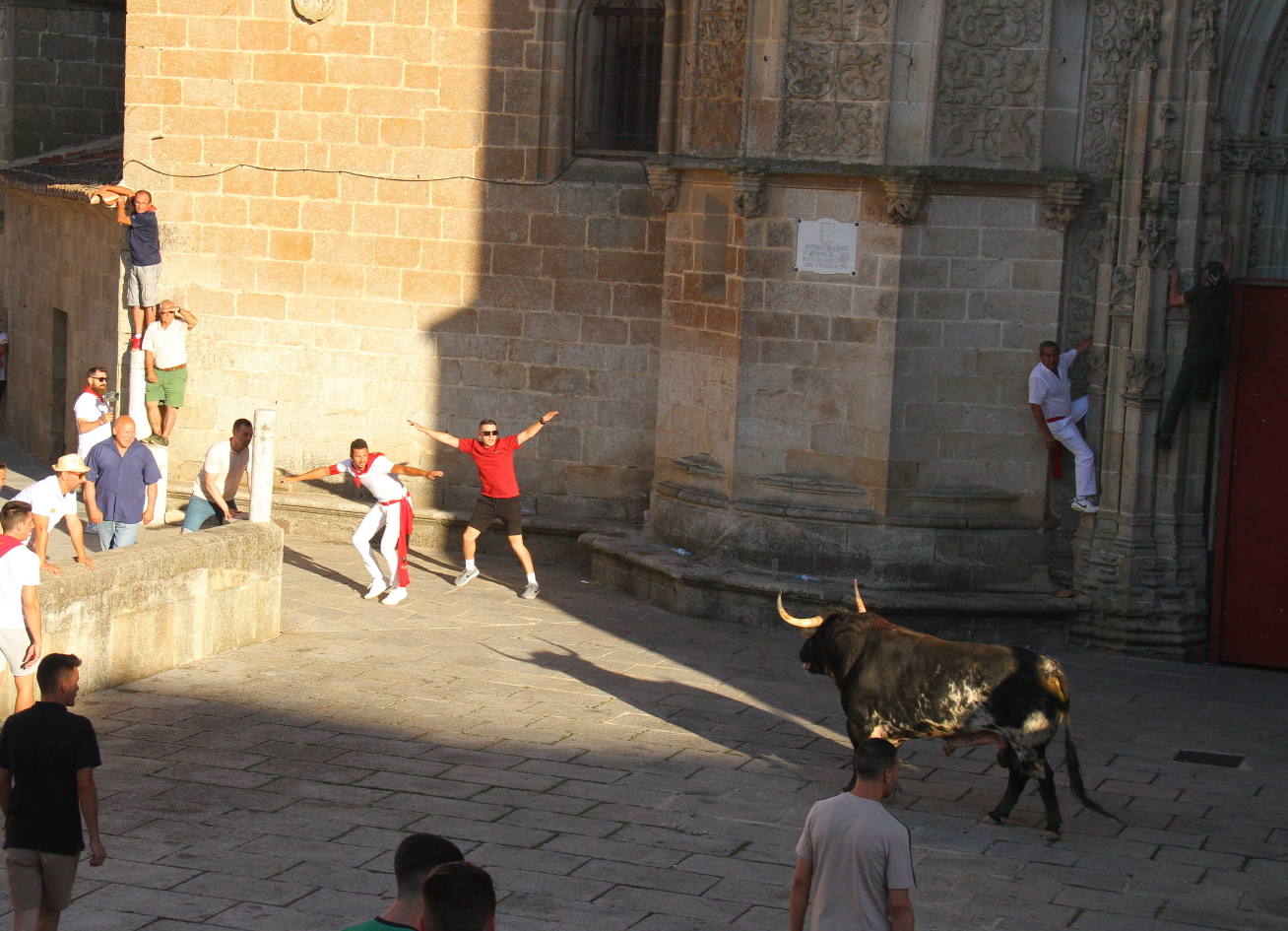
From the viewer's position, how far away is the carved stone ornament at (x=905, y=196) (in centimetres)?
1398

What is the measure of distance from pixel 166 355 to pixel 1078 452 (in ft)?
27.3

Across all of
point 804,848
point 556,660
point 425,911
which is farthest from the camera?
point 556,660

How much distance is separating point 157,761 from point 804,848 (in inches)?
203

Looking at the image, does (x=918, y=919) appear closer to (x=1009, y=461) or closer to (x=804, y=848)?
→ (x=804, y=848)

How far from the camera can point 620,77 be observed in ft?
54.9

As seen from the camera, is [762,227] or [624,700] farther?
[762,227]

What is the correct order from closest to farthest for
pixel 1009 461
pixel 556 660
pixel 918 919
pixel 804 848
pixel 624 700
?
pixel 804 848 < pixel 918 919 < pixel 624 700 < pixel 556 660 < pixel 1009 461

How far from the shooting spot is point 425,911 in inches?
184

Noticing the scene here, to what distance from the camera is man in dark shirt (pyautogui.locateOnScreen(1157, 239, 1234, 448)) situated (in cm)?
1370

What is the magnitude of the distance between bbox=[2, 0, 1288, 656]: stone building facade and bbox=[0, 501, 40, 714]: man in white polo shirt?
20.8 feet

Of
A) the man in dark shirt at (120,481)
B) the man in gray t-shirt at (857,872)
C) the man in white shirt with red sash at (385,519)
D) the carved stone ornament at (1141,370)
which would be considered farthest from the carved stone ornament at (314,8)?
the man in gray t-shirt at (857,872)

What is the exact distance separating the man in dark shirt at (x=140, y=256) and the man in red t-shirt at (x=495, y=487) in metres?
3.55

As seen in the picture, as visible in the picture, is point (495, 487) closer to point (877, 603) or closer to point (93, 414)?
point (877, 603)

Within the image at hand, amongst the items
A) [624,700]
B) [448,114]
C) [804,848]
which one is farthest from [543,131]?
[804,848]
